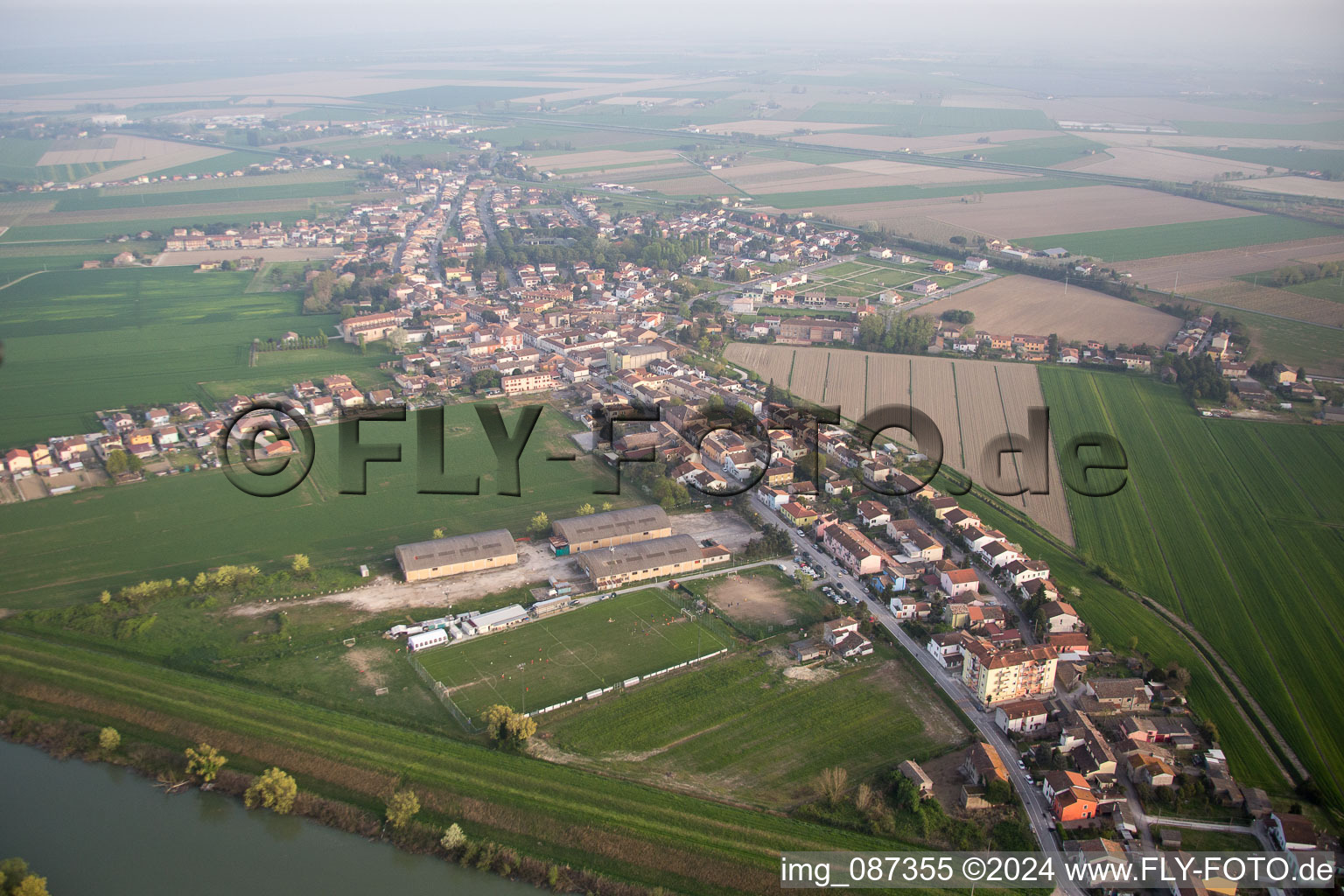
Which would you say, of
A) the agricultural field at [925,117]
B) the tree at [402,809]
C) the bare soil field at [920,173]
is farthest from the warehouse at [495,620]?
the agricultural field at [925,117]

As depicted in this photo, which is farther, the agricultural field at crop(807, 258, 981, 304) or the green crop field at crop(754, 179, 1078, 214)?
the green crop field at crop(754, 179, 1078, 214)

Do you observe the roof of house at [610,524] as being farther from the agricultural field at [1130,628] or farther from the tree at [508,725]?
the agricultural field at [1130,628]

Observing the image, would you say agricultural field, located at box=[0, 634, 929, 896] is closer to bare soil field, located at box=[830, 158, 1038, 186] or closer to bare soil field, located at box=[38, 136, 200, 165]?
bare soil field, located at box=[830, 158, 1038, 186]

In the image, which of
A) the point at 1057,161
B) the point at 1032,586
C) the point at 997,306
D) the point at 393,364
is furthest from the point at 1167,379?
the point at 1057,161

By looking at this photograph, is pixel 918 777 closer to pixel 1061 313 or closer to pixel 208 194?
pixel 1061 313

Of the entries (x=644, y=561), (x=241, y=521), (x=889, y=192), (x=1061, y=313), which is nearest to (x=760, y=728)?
(x=644, y=561)

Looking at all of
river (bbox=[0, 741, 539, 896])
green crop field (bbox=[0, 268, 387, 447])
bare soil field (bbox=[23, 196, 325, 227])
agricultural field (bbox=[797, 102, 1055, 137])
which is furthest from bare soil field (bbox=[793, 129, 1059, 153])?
river (bbox=[0, 741, 539, 896])
